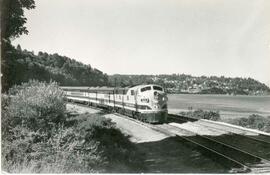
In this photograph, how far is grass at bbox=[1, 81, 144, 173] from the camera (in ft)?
42.0

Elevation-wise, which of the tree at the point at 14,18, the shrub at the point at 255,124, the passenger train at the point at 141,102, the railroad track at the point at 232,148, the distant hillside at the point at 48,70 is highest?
the tree at the point at 14,18

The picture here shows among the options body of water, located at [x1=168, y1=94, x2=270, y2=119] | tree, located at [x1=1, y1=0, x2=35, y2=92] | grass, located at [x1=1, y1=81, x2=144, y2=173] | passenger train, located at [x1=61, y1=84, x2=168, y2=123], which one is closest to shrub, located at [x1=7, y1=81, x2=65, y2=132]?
grass, located at [x1=1, y1=81, x2=144, y2=173]

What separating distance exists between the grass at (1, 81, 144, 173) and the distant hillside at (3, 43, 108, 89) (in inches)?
Answer: 29.8

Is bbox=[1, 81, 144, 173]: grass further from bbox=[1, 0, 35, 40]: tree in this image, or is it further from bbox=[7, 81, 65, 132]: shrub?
bbox=[1, 0, 35, 40]: tree

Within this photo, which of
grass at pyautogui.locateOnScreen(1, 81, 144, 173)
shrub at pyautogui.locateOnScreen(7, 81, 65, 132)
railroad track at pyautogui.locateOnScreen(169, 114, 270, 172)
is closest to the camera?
grass at pyautogui.locateOnScreen(1, 81, 144, 173)

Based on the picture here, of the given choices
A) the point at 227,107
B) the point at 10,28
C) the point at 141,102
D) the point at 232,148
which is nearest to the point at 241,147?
the point at 232,148

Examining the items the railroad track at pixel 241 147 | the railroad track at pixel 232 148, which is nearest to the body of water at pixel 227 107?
the railroad track at pixel 232 148

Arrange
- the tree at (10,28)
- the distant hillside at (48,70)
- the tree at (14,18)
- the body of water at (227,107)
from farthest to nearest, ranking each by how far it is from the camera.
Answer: the body of water at (227,107) < the distant hillside at (48,70) < the tree at (10,28) < the tree at (14,18)

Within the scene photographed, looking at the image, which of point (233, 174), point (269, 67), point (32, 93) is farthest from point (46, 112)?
point (269, 67)

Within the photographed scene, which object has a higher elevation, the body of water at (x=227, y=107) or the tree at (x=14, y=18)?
the tree at (x=14, y=18)

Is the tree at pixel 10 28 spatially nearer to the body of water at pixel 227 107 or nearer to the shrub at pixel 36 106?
the shrub at pixel 36 106

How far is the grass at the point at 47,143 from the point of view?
42.0 feet

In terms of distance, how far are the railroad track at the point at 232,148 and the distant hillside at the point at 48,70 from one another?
26.5 ft

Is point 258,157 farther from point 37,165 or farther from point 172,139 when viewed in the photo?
point 37,165
